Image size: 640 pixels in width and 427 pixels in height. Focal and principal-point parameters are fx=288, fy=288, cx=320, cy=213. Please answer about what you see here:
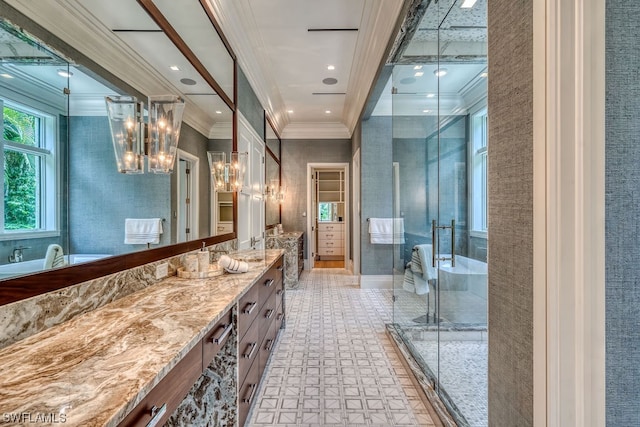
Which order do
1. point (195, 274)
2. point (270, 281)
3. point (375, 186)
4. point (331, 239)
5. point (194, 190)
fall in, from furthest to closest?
point (331, 239), point (375, 186), point (270, 281), point (194, 190), point (195, 274)

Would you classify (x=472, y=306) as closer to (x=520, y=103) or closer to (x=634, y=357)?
(x=634, y=357)

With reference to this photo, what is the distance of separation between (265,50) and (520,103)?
313 cm

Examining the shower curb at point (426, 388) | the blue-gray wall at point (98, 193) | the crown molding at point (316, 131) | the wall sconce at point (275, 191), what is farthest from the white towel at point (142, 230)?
the crown molding at point (316, 131)

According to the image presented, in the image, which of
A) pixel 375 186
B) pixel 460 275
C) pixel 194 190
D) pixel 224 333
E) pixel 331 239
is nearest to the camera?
pixel 224 333

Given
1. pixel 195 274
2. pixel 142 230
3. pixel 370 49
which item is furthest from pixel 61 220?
pixel 370 49

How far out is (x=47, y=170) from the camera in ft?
3.20

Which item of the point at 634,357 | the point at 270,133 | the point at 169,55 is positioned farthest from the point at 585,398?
the point at 270,133

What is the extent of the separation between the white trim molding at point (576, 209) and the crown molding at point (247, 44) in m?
2.48

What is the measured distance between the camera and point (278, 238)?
4.74 meters

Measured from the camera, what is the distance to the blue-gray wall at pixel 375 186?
484 cm

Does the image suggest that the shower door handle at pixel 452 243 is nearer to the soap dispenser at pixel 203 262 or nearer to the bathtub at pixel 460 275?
the bathtub at pixel 460 275

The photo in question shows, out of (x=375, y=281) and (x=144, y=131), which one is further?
(x=375, y=281)

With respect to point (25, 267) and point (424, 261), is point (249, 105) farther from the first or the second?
point (25, 267)

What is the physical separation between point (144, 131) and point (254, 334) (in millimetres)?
1320
